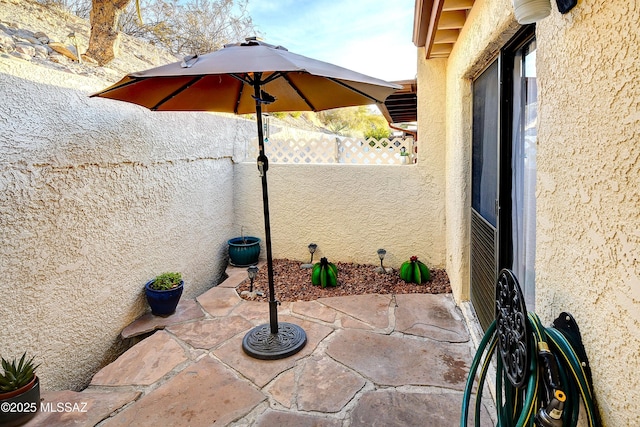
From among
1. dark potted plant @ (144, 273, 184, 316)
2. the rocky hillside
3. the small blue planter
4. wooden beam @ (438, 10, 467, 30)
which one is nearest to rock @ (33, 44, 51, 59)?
the rocky hillside

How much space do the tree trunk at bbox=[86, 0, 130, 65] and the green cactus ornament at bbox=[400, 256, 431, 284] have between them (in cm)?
546

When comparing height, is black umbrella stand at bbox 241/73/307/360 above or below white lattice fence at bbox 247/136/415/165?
below

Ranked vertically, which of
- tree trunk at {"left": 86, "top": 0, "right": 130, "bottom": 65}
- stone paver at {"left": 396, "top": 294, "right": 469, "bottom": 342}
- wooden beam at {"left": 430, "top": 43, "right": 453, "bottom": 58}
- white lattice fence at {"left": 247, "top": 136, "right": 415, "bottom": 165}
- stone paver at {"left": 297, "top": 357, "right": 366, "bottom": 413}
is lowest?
stone paver at {"left": 297, "top": 357, "right": 366, "bottom": 413}

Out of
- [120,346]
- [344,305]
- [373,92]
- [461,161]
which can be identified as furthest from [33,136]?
[461,161]

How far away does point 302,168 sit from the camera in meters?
6.23

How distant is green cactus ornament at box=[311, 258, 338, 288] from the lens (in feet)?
17.4

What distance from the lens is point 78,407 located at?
279 cm

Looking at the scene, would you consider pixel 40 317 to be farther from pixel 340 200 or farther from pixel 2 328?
pixel 340 200

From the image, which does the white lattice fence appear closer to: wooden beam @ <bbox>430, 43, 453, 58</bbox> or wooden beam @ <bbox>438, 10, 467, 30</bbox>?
wooden beam @ <bbox>430, 43, 453, 58</bbox>

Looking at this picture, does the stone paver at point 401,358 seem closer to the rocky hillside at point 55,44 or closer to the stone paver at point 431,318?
the stone paver at point 431,318

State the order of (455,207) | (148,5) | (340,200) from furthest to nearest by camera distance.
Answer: (148,5), (340,200), (455,207)

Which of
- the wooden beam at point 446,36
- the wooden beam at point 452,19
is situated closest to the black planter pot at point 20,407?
the wooden beam at point 452,19

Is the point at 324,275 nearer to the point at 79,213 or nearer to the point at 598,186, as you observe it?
the point at 79,213

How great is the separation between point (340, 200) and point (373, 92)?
291 cm
